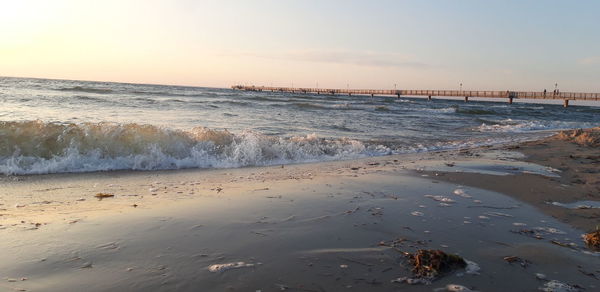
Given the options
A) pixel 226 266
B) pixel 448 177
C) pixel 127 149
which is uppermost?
pixel 127 149

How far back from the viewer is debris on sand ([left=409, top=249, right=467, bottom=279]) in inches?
105

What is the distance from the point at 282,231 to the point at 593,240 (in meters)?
2.63

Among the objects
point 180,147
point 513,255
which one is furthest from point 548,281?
point 180,147

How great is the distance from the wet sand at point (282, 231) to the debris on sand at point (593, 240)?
8 centimetres

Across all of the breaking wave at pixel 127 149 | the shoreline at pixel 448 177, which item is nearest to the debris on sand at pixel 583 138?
the shoreline at pixel 448 177

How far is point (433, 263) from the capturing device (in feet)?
8.98

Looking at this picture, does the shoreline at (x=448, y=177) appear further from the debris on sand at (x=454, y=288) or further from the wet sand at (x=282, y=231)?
the debris on sand at (x=454, y=288)

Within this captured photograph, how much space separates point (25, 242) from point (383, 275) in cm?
275

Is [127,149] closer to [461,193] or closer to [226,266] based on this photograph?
[226,266]

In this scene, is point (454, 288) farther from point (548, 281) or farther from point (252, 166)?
point (252, 166)

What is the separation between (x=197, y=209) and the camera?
4234 millimetres

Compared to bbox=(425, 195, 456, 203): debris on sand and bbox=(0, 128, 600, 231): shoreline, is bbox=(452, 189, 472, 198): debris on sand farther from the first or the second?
bbox=(0, 128, 600, 231): shoreline

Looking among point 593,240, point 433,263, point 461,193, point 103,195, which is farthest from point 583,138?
point 103,195

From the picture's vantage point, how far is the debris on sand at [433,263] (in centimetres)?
267
